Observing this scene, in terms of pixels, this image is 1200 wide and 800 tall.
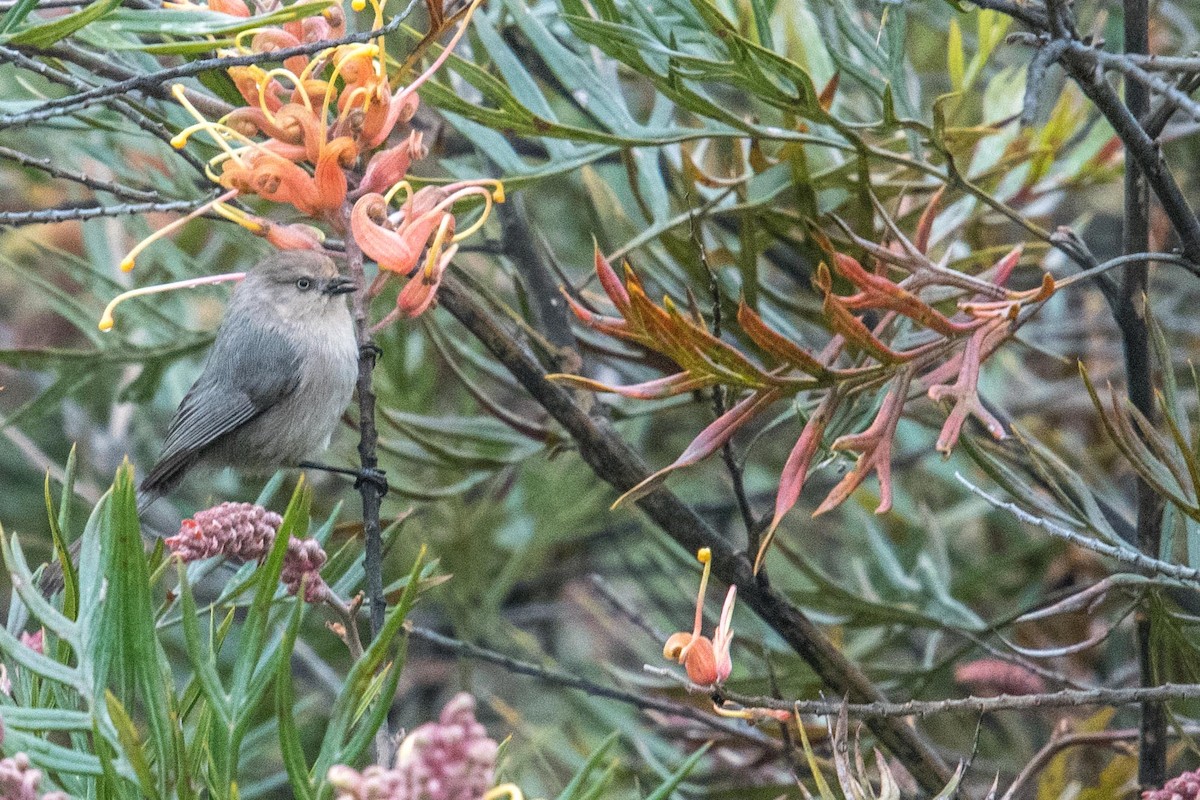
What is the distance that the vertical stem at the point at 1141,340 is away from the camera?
1.55 meters

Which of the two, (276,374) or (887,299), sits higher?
(887,299)

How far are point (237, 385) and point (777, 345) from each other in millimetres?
1773

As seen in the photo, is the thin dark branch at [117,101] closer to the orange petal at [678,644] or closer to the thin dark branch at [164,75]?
the thin dark branch at [164,75]

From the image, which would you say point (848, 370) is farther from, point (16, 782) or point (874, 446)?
point (16, 782)

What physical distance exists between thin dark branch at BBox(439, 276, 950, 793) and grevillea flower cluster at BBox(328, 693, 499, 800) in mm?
875

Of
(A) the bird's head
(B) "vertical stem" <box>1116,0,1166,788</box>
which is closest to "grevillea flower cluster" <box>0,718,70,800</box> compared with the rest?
(B) "vertical stem" <box>1116,0,1166,788</box>

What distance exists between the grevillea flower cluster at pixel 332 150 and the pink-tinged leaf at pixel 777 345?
1.16ft

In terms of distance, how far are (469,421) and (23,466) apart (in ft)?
6.47

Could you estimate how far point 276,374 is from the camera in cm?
282

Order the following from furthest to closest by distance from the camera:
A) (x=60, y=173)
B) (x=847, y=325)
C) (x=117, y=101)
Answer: (x=117, y=101) < (x=60, y=173) < (x=847, y=325)

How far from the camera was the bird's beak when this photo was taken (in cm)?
264

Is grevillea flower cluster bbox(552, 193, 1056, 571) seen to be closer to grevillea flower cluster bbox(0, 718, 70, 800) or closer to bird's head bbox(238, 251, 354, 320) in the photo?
grevillea flower cluster bbox(0, 718, 70, 800)

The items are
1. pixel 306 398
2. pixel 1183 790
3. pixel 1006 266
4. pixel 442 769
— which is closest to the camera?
pixel 442 769

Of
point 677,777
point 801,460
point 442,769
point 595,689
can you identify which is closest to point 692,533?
point 595,689
